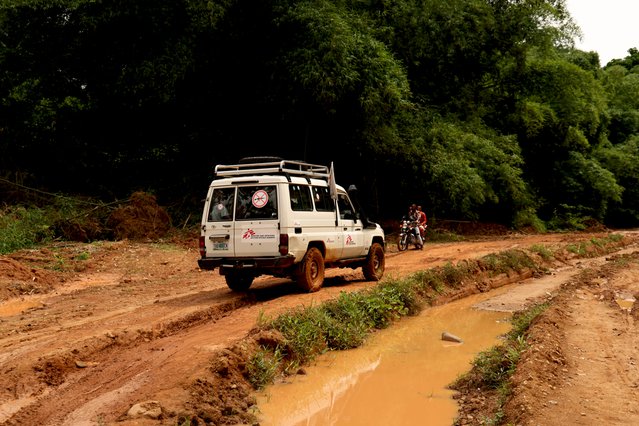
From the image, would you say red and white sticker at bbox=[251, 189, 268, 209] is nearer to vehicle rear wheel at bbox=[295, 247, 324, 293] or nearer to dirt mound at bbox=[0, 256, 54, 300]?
vehicle rear wheel at bbox=[295, 247, 324, 293]

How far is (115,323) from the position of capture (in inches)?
366

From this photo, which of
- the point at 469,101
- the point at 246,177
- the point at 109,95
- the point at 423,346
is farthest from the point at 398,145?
the point at 423,346

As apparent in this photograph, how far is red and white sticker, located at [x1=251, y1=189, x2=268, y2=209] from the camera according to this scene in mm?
10984

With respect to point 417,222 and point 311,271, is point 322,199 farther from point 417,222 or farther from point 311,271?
point 417,222

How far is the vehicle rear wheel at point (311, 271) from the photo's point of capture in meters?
11.6

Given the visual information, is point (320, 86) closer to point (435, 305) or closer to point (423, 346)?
point (435, 305)

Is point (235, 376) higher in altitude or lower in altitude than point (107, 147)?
lower

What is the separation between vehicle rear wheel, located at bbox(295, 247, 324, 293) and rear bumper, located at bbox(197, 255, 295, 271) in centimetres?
61

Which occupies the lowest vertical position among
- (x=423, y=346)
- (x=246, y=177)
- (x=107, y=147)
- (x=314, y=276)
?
(x=423, y=346)

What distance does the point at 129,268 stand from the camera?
50.4 feet

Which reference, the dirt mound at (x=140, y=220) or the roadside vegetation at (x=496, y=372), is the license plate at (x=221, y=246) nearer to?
the roadside vegetation at (x=496, y=372)

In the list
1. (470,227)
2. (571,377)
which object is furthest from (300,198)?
(470,227)

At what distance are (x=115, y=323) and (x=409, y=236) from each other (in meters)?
13.6

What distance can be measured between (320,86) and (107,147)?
9.19m
